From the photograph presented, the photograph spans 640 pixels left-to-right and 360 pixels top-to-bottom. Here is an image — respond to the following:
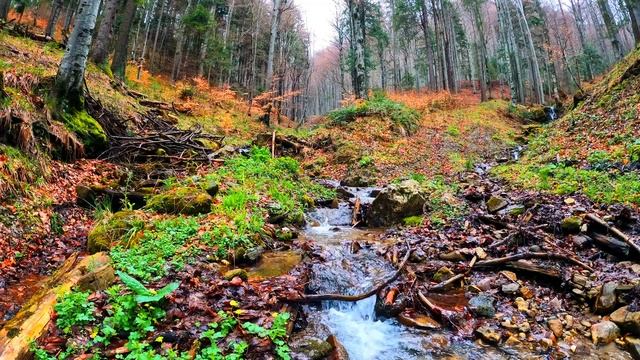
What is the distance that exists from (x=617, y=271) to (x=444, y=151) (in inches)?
458

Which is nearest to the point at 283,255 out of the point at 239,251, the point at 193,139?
the point at 239,251

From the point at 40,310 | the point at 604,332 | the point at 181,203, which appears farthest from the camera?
the point at 181,203

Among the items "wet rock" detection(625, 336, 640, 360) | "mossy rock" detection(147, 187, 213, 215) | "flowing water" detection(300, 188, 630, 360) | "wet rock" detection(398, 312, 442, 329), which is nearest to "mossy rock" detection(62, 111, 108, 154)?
"mossy rock" detection(147, 187, 213, 215)

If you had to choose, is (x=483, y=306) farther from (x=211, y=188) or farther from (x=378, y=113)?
(x=378, y=113)

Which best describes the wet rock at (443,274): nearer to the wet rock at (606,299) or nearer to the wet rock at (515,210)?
the wet rock at (606,299)

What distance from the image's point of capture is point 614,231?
17.7 ft

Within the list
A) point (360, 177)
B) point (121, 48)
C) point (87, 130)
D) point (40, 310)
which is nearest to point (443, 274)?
point (40, 310)

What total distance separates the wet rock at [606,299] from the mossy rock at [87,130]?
Answer: 9.41m

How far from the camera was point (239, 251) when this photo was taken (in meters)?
5.39

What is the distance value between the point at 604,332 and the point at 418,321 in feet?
6.34

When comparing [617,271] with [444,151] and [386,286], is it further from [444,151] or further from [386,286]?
[444,151]

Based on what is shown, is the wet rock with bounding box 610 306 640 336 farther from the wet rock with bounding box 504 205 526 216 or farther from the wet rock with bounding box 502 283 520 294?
the wet rock with bounding box 504 205 526 216

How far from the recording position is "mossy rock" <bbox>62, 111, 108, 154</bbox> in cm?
792

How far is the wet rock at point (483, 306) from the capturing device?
4.63 m
